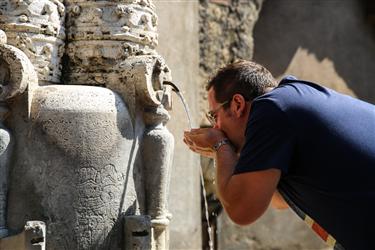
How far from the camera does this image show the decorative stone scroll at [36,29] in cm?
344

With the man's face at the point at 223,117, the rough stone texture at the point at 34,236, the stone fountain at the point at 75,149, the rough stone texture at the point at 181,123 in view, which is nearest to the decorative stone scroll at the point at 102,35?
the stone fountain at the point at 75,149

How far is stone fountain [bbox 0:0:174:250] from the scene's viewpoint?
10.3ft

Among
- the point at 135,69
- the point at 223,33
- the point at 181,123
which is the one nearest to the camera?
the point at 135,69

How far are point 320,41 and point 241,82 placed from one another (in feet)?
25.9

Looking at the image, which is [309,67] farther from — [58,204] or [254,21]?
[58,204]

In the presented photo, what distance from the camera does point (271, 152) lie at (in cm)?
217

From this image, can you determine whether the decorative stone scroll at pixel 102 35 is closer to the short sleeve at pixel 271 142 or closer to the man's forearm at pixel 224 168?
the man's forearm at pixel 224 168

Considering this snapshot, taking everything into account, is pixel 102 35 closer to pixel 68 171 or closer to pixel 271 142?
pixel 68 171

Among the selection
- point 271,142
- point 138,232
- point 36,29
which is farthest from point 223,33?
→ point 271,142

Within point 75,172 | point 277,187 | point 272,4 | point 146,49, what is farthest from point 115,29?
point 272,4

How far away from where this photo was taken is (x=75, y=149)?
3141 millimetres

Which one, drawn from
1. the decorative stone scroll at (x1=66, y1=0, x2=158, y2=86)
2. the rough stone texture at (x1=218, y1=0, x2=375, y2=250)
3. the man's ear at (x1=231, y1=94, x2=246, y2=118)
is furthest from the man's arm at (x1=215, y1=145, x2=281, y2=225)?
the rough stone texture at (x1=218, y1=0, x2=375, y2=250)

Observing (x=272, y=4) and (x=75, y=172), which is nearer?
(x=75, y=172)

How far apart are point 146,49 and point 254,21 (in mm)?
5805
